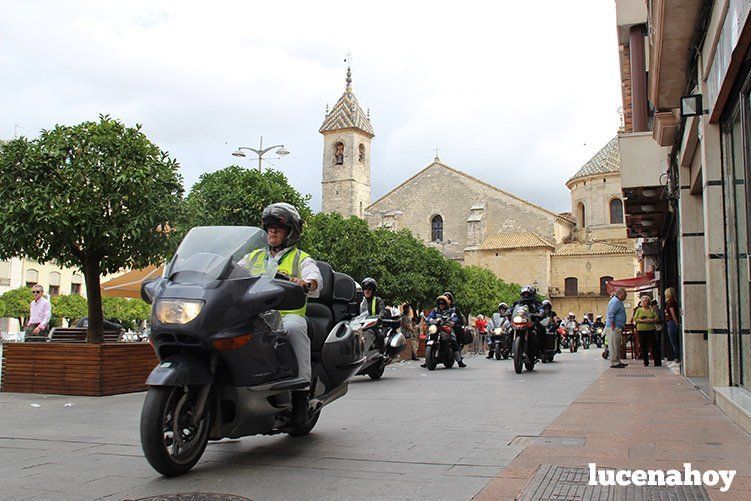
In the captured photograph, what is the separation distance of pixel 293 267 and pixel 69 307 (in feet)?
108

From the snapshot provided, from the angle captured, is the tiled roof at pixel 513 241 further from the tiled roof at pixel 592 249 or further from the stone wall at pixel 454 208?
the tiled roof at pixel 592 249

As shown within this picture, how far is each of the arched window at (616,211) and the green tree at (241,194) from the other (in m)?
51.9

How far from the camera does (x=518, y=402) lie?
8.98 metres

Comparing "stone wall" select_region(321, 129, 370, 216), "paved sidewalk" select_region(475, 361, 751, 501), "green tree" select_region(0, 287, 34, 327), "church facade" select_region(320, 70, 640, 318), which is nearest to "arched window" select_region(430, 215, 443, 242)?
"church facade" select_region(320, 70, 640, 318)

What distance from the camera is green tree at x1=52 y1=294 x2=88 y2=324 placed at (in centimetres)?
3491

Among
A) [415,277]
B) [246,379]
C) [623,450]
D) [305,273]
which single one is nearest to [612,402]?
[623,450]

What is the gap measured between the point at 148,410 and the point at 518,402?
5.57 metres

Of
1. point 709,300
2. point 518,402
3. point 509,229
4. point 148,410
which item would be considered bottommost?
point 518,402

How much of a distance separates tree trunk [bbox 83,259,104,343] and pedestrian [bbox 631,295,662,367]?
10.9m

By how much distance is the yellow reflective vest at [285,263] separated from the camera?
520cm

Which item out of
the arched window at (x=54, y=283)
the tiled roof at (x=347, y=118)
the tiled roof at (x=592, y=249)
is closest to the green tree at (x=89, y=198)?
the arched window at (x=54, y=283)

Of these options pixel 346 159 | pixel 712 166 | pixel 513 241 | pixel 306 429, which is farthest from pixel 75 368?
pixel 346 159

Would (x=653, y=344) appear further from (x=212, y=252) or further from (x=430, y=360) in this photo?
(x=212, y=252)

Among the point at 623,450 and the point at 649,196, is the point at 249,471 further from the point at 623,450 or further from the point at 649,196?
the point at 649,196
